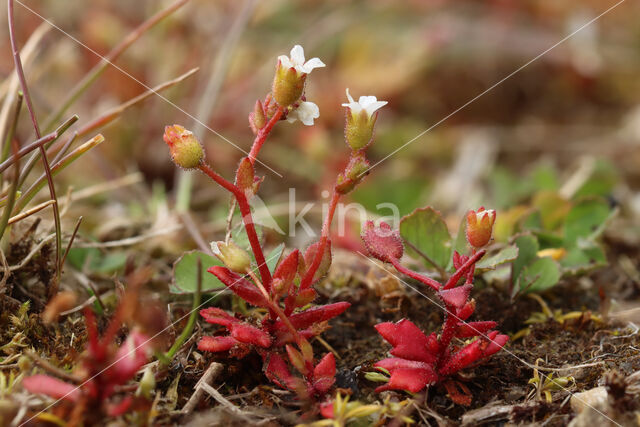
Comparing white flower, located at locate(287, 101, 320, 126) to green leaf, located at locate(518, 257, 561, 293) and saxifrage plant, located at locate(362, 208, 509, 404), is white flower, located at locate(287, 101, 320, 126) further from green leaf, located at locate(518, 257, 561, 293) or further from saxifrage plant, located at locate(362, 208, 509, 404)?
green leaf, located at locate(518, 257, 561, 293)

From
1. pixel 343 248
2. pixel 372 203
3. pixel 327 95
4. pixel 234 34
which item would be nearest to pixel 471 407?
pixel 343 248

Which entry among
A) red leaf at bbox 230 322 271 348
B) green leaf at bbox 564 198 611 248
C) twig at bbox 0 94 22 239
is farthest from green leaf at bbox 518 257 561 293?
twig at bbox 0 94 22 239

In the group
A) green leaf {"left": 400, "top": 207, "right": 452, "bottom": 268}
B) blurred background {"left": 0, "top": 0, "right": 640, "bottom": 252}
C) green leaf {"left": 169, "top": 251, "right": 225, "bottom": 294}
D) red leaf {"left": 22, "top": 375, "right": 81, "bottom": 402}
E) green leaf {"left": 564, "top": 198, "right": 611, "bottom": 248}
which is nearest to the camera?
red leaf {"left": 22, "top": 375, "right": 81, "bottom": 402}

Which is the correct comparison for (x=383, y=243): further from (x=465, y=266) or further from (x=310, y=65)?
(x=310, y=65)

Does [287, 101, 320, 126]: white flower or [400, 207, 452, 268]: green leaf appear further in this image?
[400, 207, 452, 268]: green leaf

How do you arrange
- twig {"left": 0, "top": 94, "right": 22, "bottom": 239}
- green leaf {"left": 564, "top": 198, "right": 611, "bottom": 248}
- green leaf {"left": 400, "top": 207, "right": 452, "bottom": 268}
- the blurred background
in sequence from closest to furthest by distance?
twig {"left": 0, "top": 94, "right": 22, "bottom": 239}, green leaf {"left": 400, "top": 207, "right": 452, "bottom": 268}, green leaf {"left": 564, "top": 198, "right": 611, "bottom": 248}, the blurred background

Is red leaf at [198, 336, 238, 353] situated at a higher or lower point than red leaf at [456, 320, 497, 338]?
higher

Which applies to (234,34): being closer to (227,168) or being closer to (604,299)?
(227,168)
